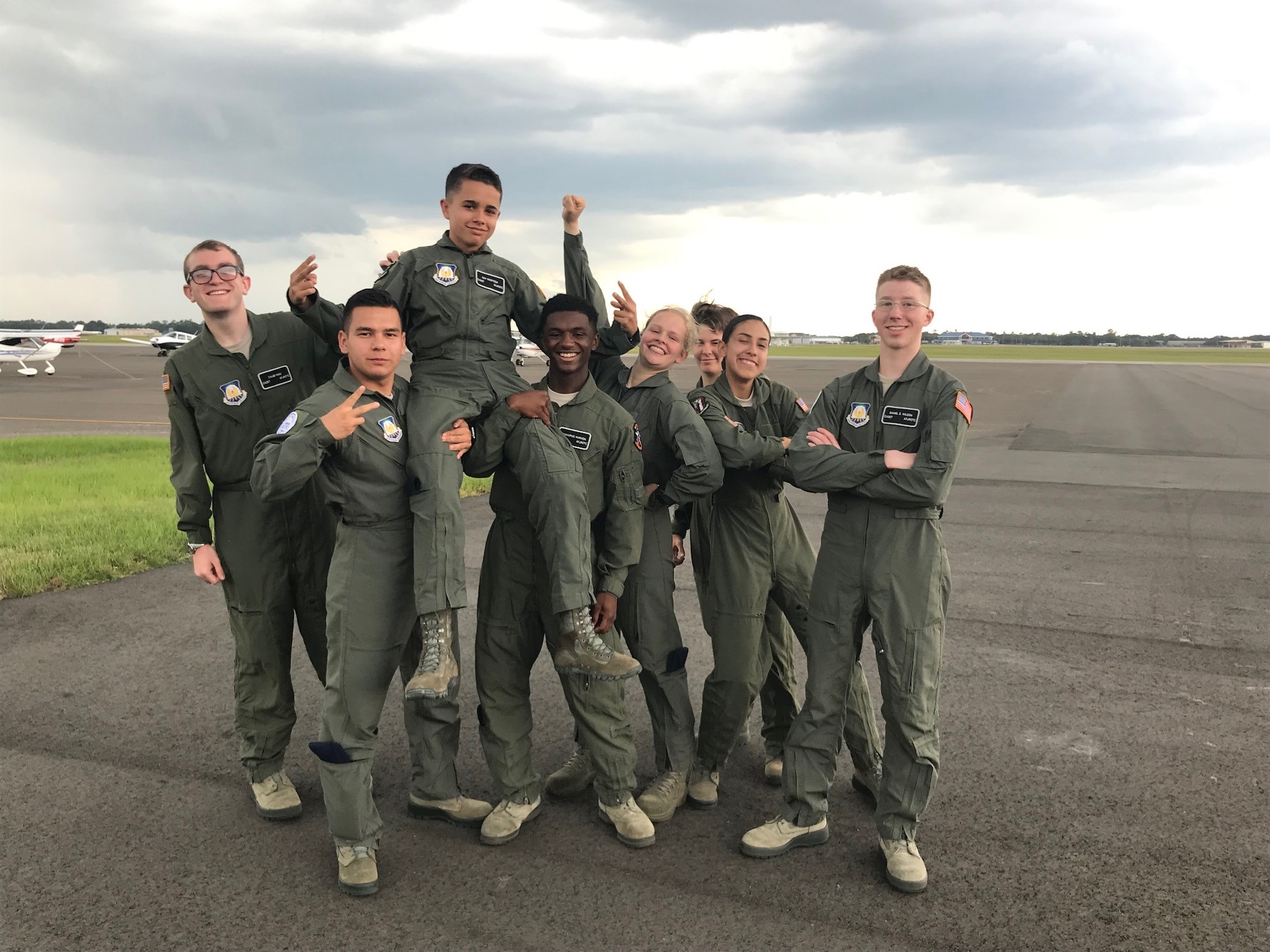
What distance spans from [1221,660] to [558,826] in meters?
4.60

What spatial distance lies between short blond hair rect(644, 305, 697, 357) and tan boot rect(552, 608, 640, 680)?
1346 mm

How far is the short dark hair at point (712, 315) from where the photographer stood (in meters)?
4.67

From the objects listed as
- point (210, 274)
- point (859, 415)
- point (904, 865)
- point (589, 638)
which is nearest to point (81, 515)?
point (210, 274)

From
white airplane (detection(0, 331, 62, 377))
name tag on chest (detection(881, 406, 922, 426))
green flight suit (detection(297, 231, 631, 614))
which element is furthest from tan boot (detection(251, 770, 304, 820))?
white airplane (detection(0, 331, 62, 377))

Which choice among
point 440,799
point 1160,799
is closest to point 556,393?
point 440,799

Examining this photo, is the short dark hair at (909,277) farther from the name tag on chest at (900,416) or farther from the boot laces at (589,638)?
the boot laces at (589,638)

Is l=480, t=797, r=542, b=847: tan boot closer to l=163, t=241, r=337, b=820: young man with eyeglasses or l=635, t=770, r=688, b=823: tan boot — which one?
l=635, t=770, r=688, b=823: tan boot

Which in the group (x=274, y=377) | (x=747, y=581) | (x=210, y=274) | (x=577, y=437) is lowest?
(x=747, y=581)

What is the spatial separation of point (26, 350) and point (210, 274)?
4353 centimetres

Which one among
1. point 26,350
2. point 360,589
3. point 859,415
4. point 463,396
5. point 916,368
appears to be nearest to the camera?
point 360,589

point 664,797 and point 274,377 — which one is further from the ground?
point 274,377

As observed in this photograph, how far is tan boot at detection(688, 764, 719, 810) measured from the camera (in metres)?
4.13

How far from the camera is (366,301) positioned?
11.7 ft

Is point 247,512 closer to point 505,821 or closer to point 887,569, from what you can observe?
point 505,821
